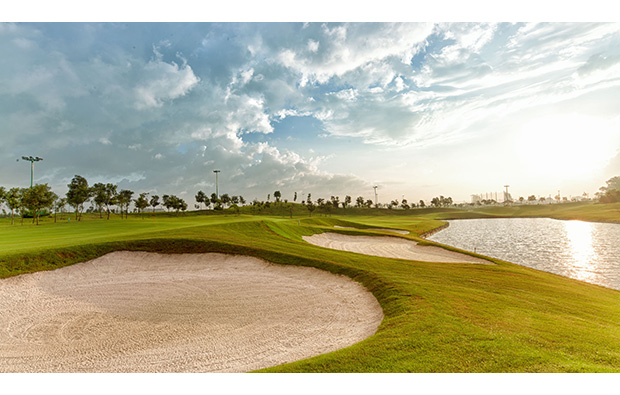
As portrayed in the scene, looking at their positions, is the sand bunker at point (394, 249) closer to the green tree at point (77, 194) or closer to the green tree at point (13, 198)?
the green tree at point (13, 198)

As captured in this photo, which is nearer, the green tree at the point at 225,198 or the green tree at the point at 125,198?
the green tree at the point at 125,198

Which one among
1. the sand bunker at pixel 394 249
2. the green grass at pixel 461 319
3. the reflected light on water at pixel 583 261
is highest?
the green grass at pixel 461 319

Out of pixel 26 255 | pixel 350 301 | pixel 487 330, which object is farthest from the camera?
pixel 26 255

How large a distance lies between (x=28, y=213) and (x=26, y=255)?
79.8 metres

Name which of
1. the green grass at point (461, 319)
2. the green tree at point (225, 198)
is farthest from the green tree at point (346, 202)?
the green grass at point (461, 319)

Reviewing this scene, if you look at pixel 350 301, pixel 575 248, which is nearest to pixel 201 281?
pixel 350 301

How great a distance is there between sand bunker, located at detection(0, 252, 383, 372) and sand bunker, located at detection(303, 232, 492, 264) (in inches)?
522

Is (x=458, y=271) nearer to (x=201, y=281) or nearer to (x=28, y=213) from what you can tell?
(x=201, y=281)

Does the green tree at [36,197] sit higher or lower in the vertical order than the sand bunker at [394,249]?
higher

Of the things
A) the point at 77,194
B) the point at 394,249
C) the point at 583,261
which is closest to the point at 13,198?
the point at 77,194

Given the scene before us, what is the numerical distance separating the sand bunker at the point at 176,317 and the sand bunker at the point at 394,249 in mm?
13267

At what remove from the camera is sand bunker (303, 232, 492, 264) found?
80.6 ft

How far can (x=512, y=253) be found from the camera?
3159 centimetres

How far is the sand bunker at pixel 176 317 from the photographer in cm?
781
